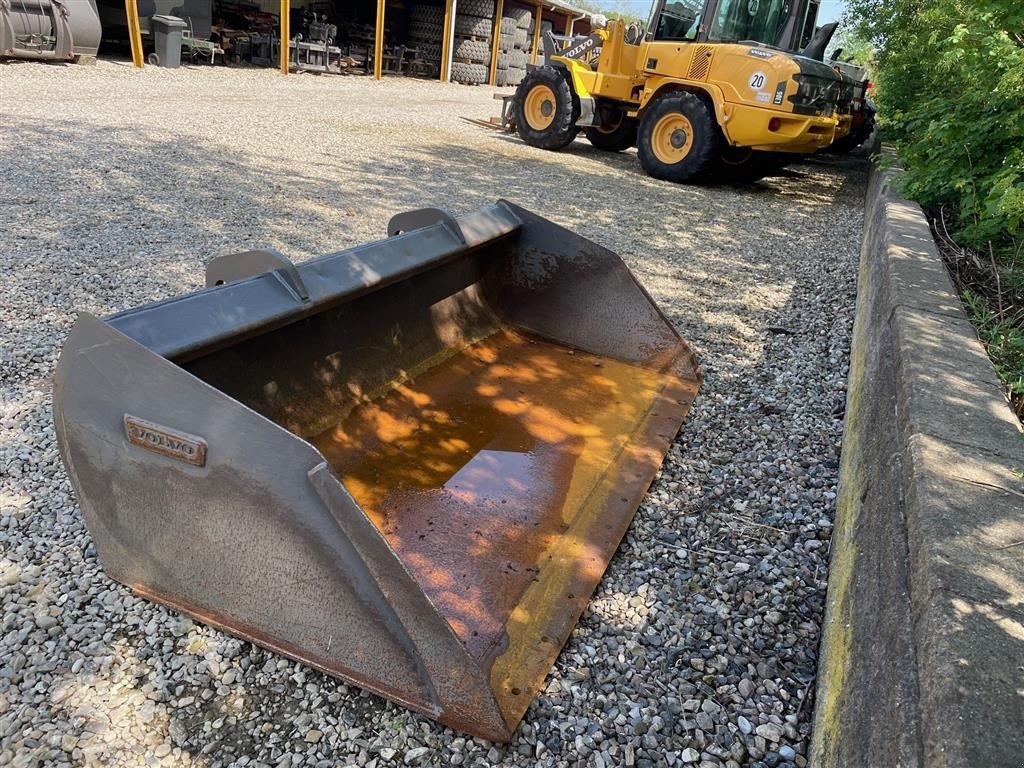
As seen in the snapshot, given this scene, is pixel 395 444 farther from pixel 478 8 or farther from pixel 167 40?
pixel 478 8

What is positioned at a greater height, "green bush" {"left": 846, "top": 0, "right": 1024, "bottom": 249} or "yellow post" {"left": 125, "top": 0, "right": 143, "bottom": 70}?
"green bush" {"left": 846, "top": 0, "right": 1024, "bottom": 249}

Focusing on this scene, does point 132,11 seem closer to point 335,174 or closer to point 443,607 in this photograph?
point 335,174

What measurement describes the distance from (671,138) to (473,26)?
14.0m

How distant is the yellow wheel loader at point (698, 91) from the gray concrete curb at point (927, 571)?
18.9 feet

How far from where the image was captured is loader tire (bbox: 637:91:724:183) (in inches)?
331

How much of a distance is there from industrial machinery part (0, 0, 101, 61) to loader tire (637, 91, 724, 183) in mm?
9111

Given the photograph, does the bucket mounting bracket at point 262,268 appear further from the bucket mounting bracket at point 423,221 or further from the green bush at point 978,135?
the green bush at point 978,135

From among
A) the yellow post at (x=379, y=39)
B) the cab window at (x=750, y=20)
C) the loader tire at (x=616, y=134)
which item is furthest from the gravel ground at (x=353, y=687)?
the yellow post at (x=379, y=39)

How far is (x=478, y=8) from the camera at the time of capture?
67.7 feet

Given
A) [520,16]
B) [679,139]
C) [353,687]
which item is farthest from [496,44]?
[353,687]

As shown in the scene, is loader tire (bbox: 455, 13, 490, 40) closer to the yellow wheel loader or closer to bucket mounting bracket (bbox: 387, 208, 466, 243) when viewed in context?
the yellow wheel loader

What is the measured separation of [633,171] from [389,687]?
28.3ft

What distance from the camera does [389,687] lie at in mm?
1742

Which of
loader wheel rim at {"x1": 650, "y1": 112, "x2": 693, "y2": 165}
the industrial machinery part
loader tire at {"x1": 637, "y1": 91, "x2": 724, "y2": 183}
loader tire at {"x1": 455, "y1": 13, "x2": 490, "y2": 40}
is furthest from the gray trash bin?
loader wheel rim at {"x1": 650, "y1": 112, "x2": 693, "y2": 165}
